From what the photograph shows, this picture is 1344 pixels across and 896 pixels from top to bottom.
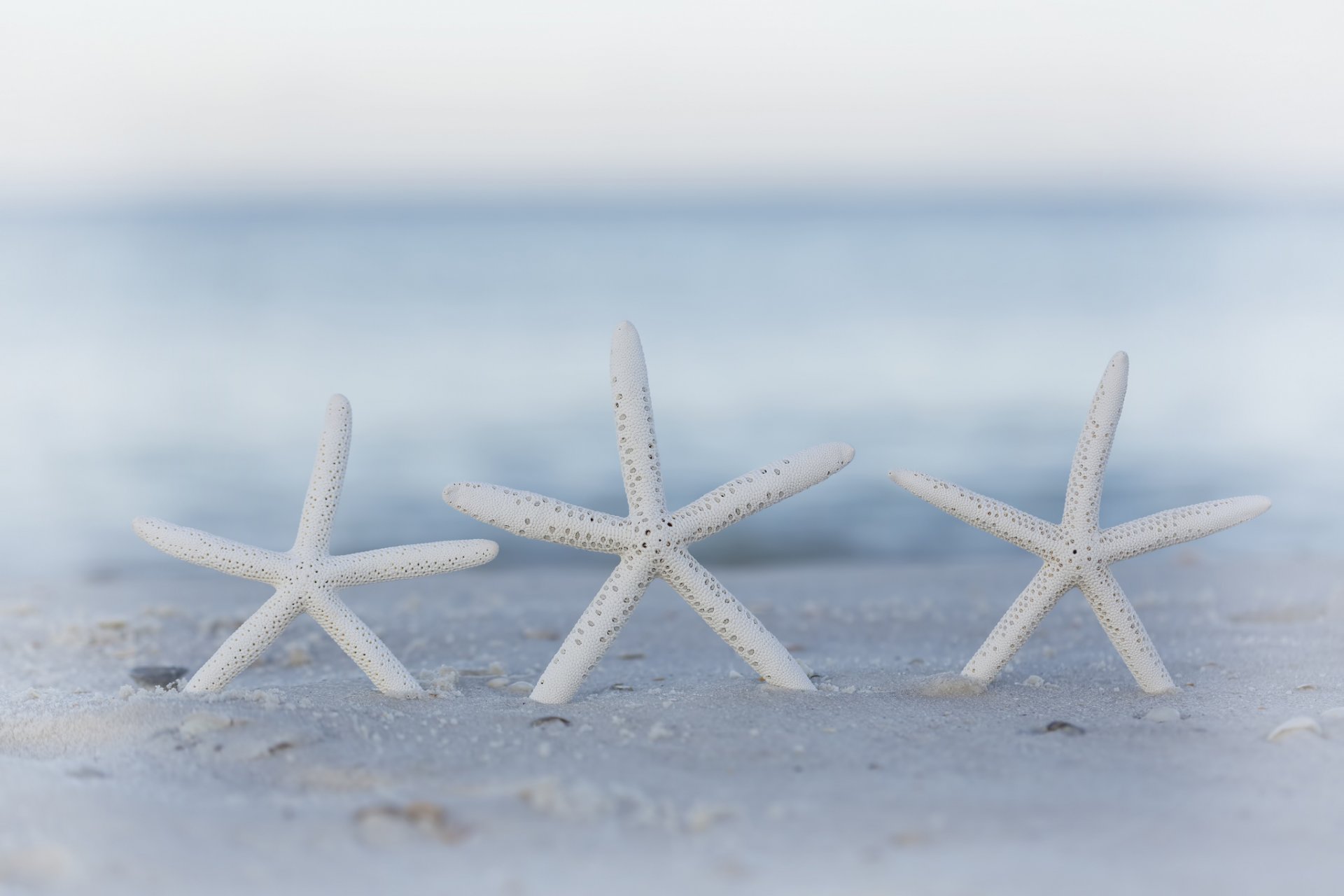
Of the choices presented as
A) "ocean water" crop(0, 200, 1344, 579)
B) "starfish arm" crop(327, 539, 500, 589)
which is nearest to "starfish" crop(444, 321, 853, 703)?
"starfish arm" crop(327, 539, 500, 589)

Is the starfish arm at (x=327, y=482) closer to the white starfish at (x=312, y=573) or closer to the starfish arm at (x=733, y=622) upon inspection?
the white starfish at (x=312, y=573)

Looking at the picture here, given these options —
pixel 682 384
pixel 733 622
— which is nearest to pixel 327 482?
pixel 733 622

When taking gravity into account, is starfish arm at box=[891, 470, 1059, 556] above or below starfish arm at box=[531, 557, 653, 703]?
above

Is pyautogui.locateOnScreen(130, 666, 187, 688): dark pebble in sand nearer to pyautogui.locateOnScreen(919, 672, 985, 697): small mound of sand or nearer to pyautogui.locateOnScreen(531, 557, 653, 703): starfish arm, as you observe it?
pyautogui.locateOnScreen(531, 557, 653, 703): starfish arm

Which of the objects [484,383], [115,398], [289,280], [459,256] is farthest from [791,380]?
[459,256]

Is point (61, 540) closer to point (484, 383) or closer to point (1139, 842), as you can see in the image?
point (484, 383)

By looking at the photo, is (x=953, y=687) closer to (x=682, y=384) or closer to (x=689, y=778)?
(x=689, y=778)
